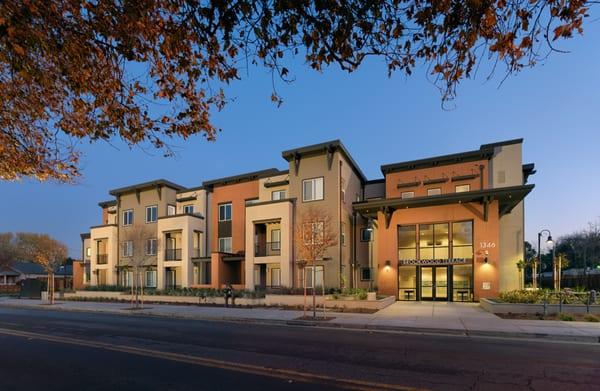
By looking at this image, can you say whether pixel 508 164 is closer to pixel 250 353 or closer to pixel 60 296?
pixel 250 353

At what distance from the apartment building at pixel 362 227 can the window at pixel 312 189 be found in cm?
8

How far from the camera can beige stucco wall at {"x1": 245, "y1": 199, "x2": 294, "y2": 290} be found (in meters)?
28.1

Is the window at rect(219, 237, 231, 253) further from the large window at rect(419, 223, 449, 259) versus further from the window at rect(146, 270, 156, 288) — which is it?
the large window at rect(419, 223, 449, 259)

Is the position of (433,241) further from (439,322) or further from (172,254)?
(172,254)

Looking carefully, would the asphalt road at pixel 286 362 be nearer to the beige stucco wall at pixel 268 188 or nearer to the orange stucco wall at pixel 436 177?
the orange stucco wall at pixel 436 177

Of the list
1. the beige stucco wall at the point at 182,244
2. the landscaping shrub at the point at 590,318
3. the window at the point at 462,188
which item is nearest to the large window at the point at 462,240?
the window at the point at 462,188

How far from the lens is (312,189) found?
2927cm

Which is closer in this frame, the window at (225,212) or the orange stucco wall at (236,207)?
the orange stucco wall at (236,207)

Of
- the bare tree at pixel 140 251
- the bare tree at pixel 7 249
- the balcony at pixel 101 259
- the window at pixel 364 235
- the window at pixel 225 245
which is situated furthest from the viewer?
the bare tree at pixel 7 249

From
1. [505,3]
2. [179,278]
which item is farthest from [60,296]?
[505,3]

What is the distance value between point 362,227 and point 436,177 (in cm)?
692

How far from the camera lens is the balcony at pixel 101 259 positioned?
40.6 metres

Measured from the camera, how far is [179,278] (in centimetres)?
3581

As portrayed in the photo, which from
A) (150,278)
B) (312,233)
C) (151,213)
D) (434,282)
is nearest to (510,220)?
(434,282)
